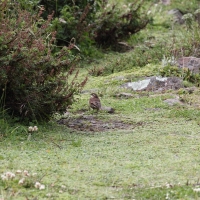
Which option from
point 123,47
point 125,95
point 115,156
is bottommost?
point 123,47

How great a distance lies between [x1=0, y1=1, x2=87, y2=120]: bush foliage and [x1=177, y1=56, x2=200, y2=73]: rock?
289 cm

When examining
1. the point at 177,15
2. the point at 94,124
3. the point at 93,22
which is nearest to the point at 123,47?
the point at 93,22

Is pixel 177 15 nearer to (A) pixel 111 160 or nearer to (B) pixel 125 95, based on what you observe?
(B) pixel 125 95

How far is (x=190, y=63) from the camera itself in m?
8.91

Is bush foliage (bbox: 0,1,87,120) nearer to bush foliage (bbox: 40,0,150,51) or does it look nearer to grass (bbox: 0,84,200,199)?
grass (bbox: 0,84,200,199)

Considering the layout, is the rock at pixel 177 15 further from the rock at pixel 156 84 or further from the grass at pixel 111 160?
the grass at pixel 111 160

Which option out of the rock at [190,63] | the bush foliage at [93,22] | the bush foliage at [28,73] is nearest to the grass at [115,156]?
the bush foliage at [28,73]

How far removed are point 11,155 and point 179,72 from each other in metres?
4.16

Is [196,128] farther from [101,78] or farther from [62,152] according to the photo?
[101,78]

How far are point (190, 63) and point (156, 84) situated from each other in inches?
30.4

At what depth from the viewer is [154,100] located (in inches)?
301

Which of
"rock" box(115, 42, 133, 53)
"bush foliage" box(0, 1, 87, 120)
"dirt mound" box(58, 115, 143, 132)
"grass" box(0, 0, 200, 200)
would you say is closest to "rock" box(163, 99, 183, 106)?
"grass" box(0, 0, 200, 200)

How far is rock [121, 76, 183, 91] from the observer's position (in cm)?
835

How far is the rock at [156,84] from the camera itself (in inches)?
329
